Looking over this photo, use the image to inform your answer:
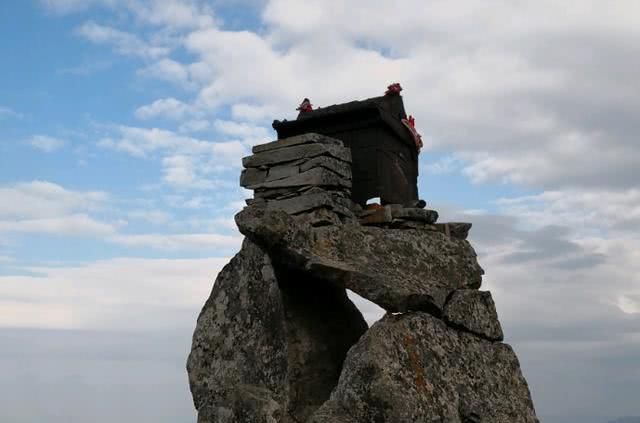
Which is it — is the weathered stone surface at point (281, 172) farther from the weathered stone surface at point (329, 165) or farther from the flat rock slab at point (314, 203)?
the flat rock slab at point (314, 203)

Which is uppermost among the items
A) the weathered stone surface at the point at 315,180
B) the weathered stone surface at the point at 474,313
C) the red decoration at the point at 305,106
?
the red decoration at the point at 305,106

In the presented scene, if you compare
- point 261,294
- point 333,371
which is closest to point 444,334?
point 333,371

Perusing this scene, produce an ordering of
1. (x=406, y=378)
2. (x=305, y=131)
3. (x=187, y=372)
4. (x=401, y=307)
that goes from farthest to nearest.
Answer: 1. (x=305, y=131)
2. (x=187, y=372)
3. (x=401, y=307)
4. (x=406, y=378)

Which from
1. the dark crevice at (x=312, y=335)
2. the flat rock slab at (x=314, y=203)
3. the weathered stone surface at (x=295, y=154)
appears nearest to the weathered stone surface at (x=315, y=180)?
the flat rock slab at (x=314, y=203)

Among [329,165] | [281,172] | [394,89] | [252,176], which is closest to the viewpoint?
[329,165]

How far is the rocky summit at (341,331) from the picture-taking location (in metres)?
9.45

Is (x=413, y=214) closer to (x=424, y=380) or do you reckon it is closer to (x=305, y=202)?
(x=305, y=202)

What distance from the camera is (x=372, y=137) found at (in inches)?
541

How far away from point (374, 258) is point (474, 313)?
1.54 metres

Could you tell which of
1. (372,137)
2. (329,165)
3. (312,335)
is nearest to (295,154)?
(329,165)

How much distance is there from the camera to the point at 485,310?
10945mm

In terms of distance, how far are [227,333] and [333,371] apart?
5.36 ft

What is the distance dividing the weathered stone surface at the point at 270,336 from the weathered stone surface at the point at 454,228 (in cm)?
234

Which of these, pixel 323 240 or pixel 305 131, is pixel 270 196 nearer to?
pixel 305 131
